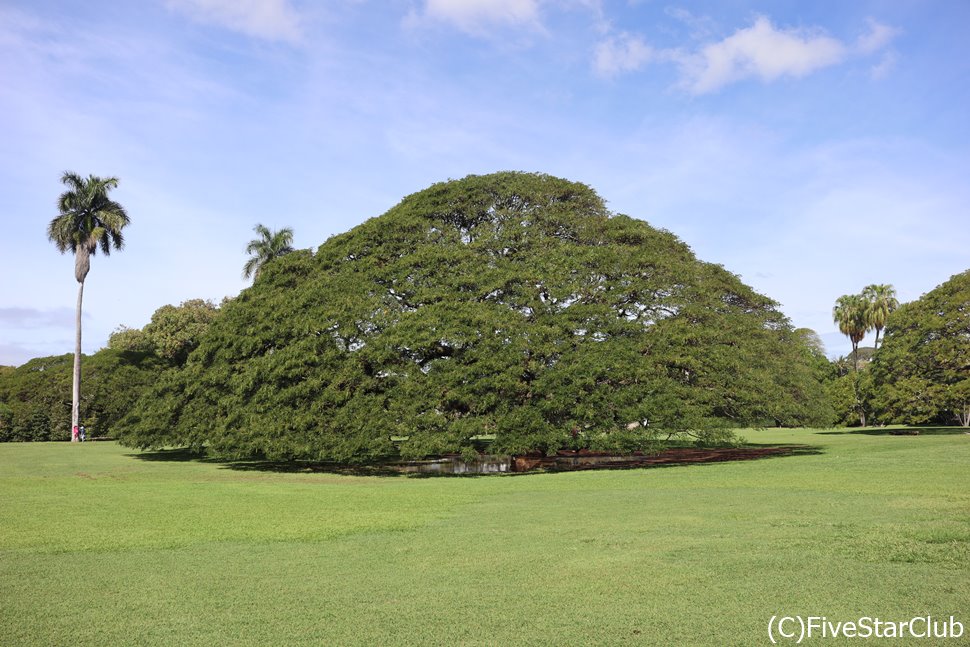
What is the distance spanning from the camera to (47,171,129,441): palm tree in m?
A: 49.0

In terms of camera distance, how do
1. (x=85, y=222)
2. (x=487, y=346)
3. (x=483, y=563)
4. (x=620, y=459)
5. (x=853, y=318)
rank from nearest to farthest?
1. (x=483, y=563)
2. (x=487, y=346)
3. (x=620, y=459)
4. (x=85, y=222)
5. (x=853, y=318)

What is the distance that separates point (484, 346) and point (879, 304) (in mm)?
47604

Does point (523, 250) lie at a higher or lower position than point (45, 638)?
higher

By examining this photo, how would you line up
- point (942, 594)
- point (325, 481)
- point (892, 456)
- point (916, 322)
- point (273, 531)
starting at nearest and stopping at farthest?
point (942, 594), point (273, 531), point (325, 481), point (892, 456), point (916, 322)

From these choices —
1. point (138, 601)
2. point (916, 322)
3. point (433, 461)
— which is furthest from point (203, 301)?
point (138, 601)

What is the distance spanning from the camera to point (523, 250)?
25047 millimetres

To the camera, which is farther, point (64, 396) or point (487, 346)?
point (64, 396)

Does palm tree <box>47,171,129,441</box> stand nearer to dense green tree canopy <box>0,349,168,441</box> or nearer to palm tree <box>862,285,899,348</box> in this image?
dense green tree canopy <box>0,349,168,441</box>

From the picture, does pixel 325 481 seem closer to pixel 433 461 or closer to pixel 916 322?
pixel 433 461

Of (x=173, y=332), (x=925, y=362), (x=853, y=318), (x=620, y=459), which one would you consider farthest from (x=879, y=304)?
(x=173, y=332)

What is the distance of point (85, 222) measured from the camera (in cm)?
4956

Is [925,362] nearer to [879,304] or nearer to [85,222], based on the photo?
[879,304]

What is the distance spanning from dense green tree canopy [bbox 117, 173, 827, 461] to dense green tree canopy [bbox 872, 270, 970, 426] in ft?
33.6

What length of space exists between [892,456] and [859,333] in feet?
140
